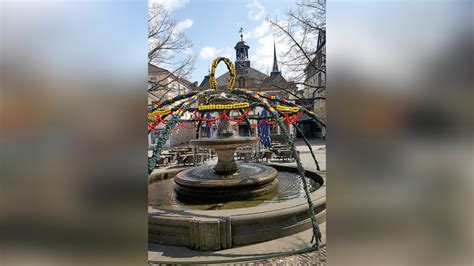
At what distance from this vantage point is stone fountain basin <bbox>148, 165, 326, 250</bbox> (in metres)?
4.32

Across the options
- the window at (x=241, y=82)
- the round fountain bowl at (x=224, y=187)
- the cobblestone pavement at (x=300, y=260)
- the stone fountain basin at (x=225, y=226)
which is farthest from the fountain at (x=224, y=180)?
the window at (x=241, y=82)

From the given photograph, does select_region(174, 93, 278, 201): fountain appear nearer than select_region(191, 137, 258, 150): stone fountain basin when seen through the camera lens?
Yes

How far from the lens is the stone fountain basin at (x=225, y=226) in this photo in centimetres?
432

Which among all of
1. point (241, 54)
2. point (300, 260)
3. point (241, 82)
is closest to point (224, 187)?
point (300, 260)

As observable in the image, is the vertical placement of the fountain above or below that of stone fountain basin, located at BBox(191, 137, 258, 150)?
below

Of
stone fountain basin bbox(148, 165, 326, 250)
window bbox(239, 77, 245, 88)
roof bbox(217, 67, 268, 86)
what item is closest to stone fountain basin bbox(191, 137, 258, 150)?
stone fountain basin bbox(148, 165, 326, 250)

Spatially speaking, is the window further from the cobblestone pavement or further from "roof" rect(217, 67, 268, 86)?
the cobblestone pavement

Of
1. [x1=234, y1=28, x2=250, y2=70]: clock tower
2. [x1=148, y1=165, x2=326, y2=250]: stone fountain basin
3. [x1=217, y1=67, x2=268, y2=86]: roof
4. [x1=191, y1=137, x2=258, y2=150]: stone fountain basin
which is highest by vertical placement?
[x1=234, y1=28, x2=250, y2=70]: clock tower

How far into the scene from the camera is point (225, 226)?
171 inches

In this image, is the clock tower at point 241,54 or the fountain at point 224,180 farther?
the clock tower at point 241,54

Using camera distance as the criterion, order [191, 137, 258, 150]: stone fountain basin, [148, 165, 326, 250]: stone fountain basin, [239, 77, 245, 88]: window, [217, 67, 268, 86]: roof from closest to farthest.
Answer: [148, 165, 326, 250]: stone fountain basin < [191, 137, 258, 150]: stone fountain basin < [239, 77, 245, 88]: window < [217, 67, 268, 86]: roof

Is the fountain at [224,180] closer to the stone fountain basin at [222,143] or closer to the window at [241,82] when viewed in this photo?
the stone fountain basin at [222,143]
